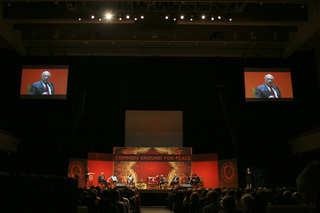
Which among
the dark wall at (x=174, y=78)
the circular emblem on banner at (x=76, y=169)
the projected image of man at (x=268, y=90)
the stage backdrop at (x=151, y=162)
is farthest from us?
the stage backdrop at (x=151, y=162)

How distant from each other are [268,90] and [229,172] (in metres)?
4.31

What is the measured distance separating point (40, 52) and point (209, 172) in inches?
394

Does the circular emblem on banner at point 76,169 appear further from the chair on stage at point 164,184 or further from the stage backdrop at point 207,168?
the stage backdrop at point 207,168

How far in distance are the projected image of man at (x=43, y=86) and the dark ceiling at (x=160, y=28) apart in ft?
4.98

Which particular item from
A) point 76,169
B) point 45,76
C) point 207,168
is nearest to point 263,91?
point 207,168

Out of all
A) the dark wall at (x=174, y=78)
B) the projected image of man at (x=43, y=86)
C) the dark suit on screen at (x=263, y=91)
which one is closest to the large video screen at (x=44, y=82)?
the projected image of man at (x=43, y=86)

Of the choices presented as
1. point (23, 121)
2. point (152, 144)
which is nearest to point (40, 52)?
point (23, 121)

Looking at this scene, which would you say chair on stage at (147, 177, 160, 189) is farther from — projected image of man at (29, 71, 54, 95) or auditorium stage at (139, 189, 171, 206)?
projected image of man at (29, 71, 54, 95)

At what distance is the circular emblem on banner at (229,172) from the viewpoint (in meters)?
13.1

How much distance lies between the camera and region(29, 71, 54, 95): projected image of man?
1139cm

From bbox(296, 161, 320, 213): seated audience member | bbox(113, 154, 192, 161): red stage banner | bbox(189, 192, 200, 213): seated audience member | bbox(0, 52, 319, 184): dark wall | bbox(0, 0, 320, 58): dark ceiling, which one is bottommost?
bbox(189, 192, 200, 213): seated audience member

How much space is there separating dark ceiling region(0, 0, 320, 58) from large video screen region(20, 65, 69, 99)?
4.01 feet

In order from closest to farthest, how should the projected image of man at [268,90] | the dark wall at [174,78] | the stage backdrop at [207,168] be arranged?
the projected image of man at [268,90] → the dark wall at [174,78] → the stage backdrop at [207,168]

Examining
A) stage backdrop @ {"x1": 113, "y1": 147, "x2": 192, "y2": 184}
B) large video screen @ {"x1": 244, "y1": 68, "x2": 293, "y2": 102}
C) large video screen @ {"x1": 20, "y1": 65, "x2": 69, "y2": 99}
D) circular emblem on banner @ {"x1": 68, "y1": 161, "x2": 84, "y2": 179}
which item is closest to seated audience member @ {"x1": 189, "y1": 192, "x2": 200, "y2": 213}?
large video screen @ {"x1": 244, "y1": 68, "x2": 293, "y2": 102}
